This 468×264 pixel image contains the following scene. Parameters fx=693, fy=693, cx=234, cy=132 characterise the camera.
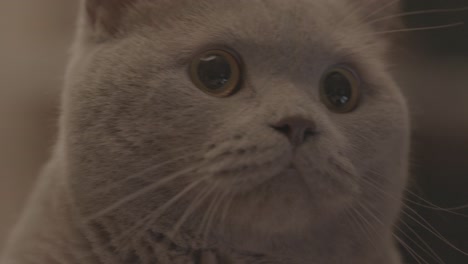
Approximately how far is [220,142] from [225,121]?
0.03 meters

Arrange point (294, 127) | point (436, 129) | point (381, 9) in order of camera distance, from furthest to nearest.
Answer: point (436, 129) < point (381, 9) < point (294, 127)

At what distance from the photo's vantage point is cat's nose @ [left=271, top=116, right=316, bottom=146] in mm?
906

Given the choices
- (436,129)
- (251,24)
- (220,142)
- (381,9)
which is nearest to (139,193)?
(220,142)

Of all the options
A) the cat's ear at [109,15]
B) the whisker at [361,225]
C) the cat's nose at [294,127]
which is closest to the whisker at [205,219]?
the cat's nose at [294,127]

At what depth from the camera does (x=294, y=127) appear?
91cm

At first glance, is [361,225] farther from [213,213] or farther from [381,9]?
[381,9]

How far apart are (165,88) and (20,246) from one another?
377mm

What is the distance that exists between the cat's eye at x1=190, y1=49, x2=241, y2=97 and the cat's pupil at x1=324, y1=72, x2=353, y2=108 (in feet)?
0.52

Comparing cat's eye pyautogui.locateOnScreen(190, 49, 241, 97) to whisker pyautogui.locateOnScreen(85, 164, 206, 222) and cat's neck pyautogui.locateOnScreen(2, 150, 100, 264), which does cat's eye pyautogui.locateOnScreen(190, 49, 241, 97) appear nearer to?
whisker pyautogui.locateOnScreen(85, 164, 206, 222)

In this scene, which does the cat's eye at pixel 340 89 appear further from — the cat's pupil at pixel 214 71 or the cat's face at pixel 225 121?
the cat's pupil at pixel 214 71

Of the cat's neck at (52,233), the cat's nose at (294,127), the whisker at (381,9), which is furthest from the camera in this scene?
the whisker at (381,9)

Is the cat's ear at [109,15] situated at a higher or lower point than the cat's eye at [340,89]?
higher

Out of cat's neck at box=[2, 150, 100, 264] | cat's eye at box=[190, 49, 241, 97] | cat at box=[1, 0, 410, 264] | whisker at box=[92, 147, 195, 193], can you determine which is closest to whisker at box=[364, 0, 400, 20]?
cat at box=[1, 0, 410, 264]

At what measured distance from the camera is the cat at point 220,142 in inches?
36.5
